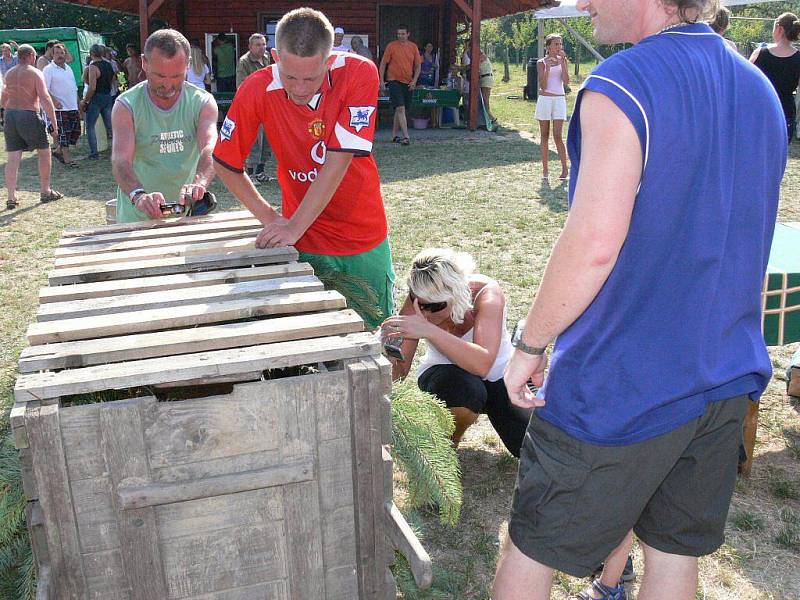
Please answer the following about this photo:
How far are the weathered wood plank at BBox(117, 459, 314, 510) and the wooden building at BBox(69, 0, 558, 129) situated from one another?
14096mm

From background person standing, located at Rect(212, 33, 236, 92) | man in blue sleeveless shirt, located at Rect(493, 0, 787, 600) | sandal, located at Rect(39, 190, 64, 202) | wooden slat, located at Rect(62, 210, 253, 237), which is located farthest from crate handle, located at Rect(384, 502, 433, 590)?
background person standing, located at Rect(212, 33, 236, 92)

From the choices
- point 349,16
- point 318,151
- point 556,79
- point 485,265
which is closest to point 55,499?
point 318,151

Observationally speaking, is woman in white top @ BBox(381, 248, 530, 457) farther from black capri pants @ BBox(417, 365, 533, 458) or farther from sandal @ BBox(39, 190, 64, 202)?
sandal @ BBox(39, 190, 64, 202)

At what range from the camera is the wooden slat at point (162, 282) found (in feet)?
7.22

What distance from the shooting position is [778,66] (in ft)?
30.1

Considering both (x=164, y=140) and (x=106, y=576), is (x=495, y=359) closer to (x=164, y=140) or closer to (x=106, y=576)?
(x=106, y=576)

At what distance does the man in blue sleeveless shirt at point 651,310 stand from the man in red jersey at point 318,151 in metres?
1.37

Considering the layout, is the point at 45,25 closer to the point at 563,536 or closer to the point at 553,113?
the point at 553,113

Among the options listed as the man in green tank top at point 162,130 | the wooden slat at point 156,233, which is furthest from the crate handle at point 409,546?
the man in green tank top at point 162,130

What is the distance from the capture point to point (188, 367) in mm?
1700

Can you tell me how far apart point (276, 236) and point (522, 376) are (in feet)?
4.28

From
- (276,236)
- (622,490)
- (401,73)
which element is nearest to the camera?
(622,490)

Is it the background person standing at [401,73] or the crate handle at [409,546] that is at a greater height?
the background person standing at [401,73]

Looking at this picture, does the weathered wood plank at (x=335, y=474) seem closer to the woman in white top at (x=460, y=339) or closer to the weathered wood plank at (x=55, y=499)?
the weathered wood plank at (x=55, y=499)
